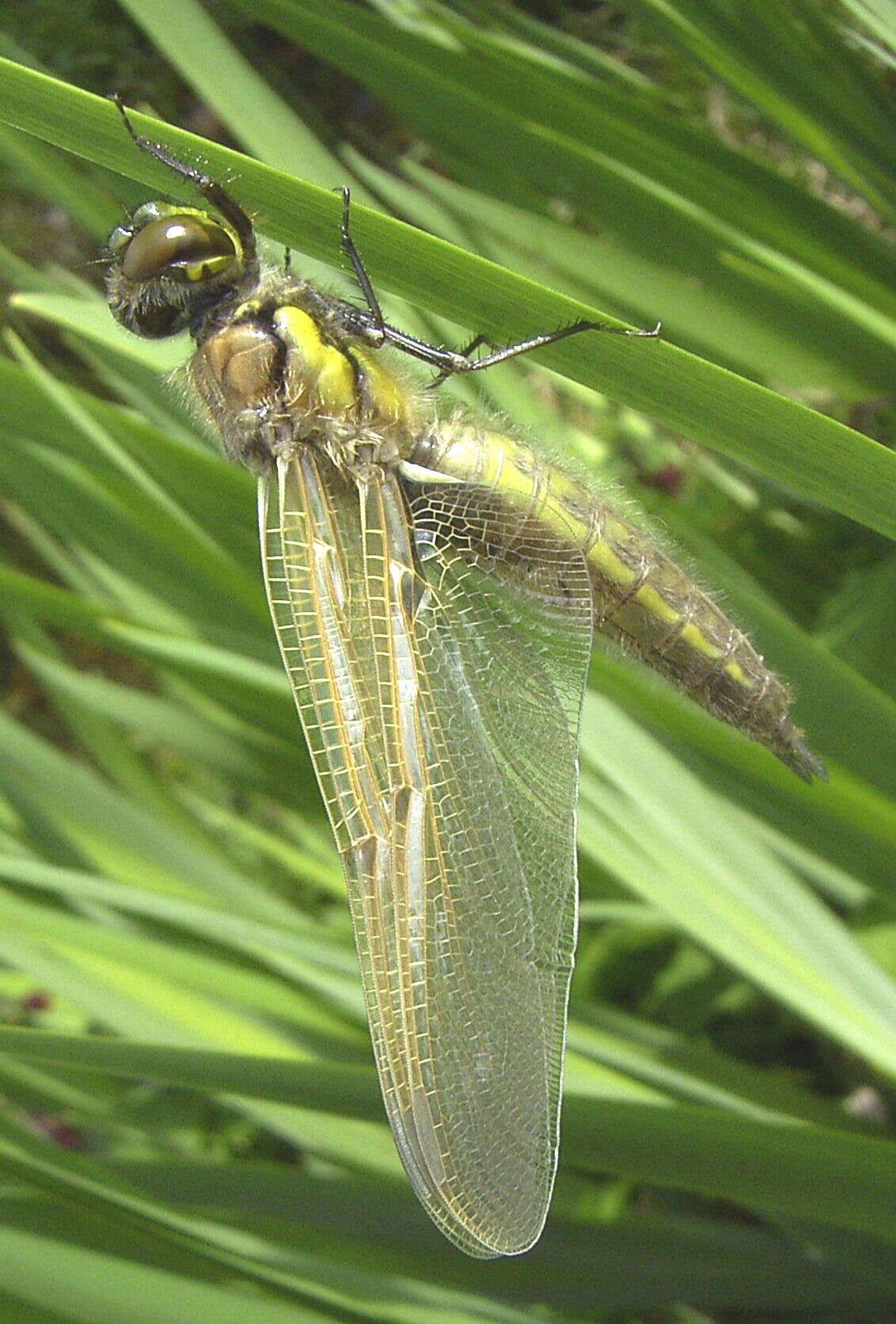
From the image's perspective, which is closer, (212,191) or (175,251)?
(212,191)

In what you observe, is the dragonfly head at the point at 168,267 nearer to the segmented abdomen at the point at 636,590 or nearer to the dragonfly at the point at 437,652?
the dragonfly at the point at 437,652

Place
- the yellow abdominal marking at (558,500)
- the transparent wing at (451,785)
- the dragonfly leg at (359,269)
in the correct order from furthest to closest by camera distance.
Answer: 1. the yellow abdominal marking at (558,500)
2. the transparent wing at (451,785)
3. the dragonfly leg at (359,269)

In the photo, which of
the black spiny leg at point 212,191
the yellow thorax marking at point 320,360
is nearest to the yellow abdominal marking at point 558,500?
the yellow thorax marking at point 320,360

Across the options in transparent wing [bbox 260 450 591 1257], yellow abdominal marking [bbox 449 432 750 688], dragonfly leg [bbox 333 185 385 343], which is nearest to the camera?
dragonfly leg [bbox 333 185 385 343]

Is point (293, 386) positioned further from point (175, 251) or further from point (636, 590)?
point (636, 590)

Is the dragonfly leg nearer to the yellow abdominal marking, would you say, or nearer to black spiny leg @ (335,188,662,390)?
black spiny leg @ (335,188,662,390)

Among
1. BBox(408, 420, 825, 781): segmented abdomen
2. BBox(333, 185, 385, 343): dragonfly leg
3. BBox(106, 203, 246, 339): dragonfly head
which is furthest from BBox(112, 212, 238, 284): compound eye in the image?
BBox(408, 420, 825, 781): segmented abdomen

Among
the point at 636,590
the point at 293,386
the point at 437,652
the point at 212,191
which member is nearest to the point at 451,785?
the point at 437,652
